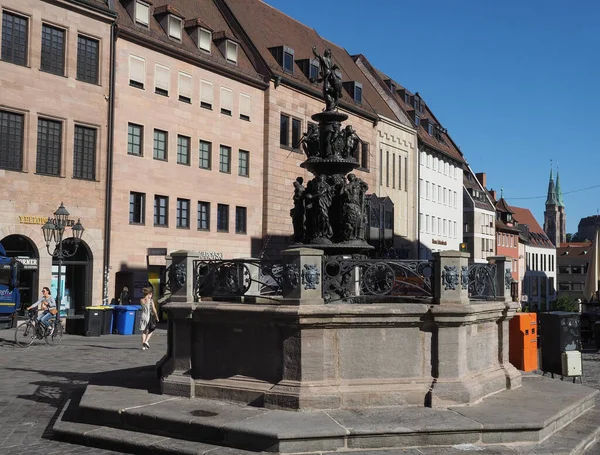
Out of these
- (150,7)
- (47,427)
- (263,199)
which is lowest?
(47,427)

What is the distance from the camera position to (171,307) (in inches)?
420

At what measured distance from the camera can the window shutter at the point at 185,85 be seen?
36.4m

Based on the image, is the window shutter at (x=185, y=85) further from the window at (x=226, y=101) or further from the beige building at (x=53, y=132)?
the beige building at (x=53, y=132)

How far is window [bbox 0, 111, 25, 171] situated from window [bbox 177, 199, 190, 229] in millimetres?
8267

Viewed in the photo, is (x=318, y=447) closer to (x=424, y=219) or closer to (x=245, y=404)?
(x=245, y=404)

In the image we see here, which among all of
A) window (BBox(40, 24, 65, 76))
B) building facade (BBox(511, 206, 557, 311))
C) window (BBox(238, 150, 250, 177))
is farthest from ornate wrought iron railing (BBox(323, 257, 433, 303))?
building facade (BBox(511, 206, 557, 311))

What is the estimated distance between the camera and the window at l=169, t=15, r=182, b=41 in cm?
3625

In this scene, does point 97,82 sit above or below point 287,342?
above

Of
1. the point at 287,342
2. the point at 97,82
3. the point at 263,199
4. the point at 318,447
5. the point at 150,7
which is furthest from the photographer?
the point at 263,199

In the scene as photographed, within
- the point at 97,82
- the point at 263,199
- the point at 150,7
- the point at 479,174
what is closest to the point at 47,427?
the point at 97,82

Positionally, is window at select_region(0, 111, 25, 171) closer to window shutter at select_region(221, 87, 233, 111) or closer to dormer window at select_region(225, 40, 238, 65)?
window shutter at select_region(221, 87, 233, 111)

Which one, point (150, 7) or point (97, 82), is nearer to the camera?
point (97, 82)

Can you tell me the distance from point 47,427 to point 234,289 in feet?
9.57

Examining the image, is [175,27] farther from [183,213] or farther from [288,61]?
[288,61]
